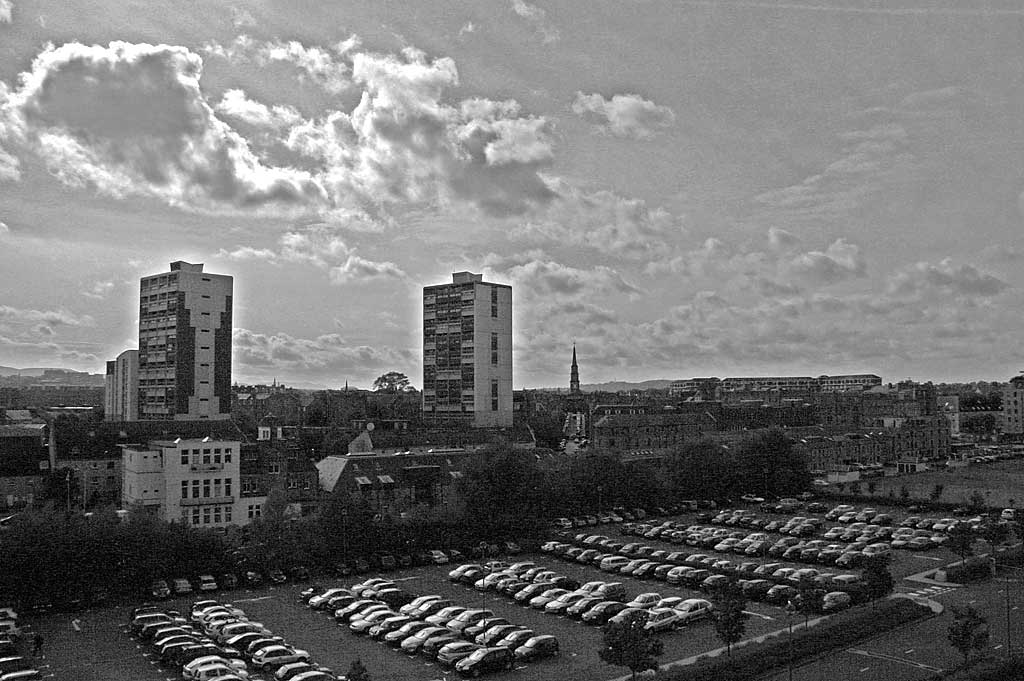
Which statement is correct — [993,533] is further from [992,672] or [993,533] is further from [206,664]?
[206,664]

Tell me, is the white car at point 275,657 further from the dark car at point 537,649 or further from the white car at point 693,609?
the white car at point 693,609

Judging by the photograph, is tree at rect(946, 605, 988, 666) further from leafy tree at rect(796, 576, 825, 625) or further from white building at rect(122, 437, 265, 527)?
white building at rect(122, 437, 265, 527)

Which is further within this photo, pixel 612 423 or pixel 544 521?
pixel 612 423

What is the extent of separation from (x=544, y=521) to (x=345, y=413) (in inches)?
2623

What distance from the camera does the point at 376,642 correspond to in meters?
24.1

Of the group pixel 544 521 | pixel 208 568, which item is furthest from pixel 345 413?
pixel 208 568

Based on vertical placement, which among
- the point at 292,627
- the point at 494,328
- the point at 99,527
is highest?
the point at 494,328

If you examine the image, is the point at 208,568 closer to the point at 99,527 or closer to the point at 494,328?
the point at 99,527

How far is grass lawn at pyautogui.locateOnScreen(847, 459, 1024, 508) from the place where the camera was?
5276cm

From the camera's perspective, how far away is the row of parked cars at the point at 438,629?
2164 centimetres

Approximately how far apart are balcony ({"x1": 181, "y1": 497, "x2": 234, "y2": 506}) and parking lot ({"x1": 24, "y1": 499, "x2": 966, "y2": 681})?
1066 centimetres

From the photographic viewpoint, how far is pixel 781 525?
138ft

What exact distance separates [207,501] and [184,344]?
35253 millimetres

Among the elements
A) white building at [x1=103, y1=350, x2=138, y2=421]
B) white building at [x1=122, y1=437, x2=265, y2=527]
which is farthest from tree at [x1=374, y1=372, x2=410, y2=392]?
white building at [x1=122, y1=437, x2=265, y2=527]
